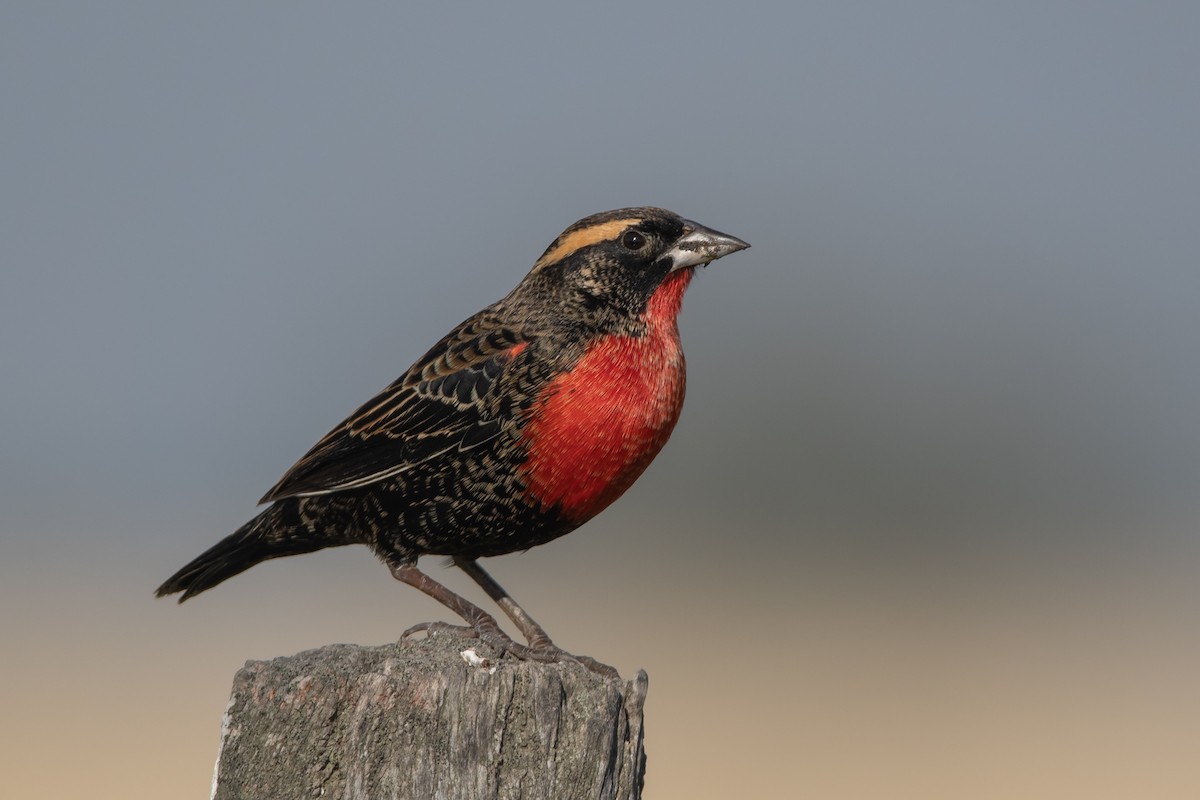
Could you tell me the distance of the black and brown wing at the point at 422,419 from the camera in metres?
5.70

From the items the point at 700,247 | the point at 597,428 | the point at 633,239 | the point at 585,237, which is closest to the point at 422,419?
the point at 597,428

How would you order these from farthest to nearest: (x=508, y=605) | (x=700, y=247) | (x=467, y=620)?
(x=700, y=247) < (x=508, y=605) < (x=467, y=620)

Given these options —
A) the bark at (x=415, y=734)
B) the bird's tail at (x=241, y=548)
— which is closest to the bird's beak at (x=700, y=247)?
the bird's tail at (x=241, y=548)

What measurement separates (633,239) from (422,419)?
116 centimetres

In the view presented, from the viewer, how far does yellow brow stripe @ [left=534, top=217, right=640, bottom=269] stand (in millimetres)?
6105

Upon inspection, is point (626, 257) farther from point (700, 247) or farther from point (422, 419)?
point (422, 419)

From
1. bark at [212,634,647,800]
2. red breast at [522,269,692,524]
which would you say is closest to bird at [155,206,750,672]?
red breast at [522,269,692,524]

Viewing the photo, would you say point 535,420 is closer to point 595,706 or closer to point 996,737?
point 595,706

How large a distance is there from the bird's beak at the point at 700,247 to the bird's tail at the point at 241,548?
6.18ft

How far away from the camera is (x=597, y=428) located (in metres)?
5.45

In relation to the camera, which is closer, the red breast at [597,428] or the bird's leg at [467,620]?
the bird's leg at [467,620]

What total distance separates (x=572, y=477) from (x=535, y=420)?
27cm

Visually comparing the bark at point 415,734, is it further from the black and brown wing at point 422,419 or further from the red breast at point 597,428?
the black and brown wing at point 422,419

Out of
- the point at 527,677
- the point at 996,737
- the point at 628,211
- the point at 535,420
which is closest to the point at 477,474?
the point at 535,420
